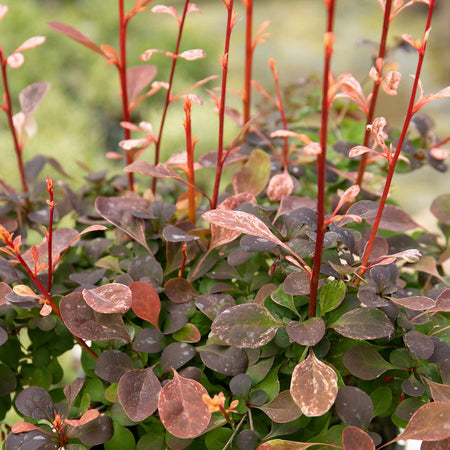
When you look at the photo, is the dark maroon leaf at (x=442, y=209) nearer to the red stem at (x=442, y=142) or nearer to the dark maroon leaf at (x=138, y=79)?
the red stem at (x=442, y=142)

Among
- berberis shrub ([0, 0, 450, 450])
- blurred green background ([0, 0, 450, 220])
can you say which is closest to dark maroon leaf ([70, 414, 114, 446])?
berberis shrub ([0, 0, 450, 450])

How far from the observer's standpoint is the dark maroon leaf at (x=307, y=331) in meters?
0.29

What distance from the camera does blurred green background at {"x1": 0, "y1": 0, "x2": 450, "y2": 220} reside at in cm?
198

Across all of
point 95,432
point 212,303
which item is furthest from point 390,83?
point 95,432

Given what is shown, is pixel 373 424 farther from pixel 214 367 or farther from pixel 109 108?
pixel 109 108

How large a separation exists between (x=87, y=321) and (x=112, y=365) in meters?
0.03

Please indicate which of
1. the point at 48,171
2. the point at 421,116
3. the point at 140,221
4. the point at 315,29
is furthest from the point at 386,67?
the point at 315,29

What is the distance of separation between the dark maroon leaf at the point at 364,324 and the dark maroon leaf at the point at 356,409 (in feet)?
0.11

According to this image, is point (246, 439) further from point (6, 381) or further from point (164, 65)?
point (164, 65)

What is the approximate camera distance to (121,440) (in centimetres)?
33

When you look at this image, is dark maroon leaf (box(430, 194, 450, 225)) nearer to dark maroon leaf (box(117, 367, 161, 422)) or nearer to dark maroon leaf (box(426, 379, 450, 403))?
dark maroon leaf (box(426, 379, 450, 403))

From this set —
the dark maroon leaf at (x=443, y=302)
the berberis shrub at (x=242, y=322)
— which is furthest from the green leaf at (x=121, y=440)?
the dark maroon leaf at (x=443, y=302)

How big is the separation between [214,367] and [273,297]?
0.06 m

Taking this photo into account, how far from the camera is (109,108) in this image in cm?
238
